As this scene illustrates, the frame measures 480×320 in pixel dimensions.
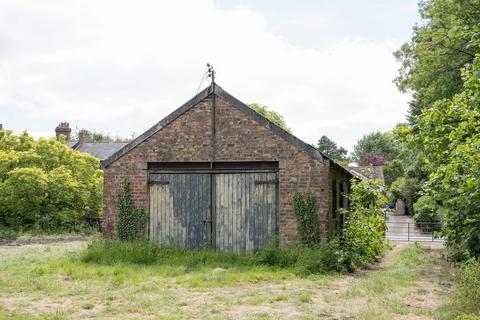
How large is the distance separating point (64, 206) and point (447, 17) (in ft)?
59.1

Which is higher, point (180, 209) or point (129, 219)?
point (180, 209)

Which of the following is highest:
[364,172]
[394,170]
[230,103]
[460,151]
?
[394,170]

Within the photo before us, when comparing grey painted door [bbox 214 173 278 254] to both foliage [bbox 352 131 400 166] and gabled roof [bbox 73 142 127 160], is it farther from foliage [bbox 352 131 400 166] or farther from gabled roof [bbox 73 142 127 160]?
foliage [bbox 352 131 400 166]

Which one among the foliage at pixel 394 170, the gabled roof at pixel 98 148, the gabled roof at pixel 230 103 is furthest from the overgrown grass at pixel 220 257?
the foliage at pixel 394 170

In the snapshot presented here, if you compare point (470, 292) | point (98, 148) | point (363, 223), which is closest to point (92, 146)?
point (98, 148)

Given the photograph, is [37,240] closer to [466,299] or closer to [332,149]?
[466,299]

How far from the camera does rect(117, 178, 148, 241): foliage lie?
14992mm

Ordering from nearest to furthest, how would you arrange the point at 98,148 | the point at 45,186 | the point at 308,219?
the point at 308,219, the point at 45,186, the point at 98,148

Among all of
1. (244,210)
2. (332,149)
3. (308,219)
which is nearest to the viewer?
(308,219)

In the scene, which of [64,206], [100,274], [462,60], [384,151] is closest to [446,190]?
[100,274]

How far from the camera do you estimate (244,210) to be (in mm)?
14500

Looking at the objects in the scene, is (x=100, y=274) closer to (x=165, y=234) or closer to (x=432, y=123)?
(x=165, y=234)

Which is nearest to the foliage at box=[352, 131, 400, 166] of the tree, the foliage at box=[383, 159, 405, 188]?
the tree

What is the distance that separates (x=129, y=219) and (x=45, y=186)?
391 inches
